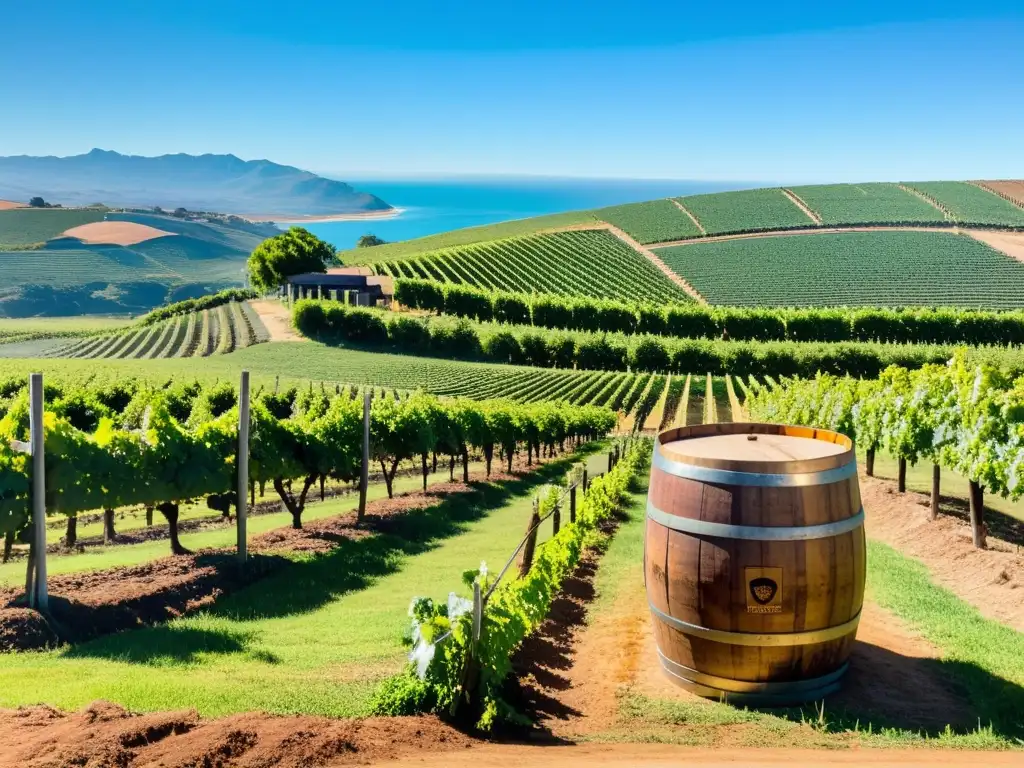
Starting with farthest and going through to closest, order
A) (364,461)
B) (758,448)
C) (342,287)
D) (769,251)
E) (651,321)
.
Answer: (769,251) → (342,287) → (651,321) → (364,461) → (758,448)

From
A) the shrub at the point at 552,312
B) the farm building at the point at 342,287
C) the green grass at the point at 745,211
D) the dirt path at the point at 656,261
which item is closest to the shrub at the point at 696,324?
the shrub at the point at 552,312

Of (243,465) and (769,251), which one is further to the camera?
(769,251)

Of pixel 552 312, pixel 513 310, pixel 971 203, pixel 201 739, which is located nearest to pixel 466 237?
pixel 513 310

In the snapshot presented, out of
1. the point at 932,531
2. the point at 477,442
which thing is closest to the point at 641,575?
the point at 932,531

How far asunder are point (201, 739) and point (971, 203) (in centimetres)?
14503

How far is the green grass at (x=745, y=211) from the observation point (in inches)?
4968

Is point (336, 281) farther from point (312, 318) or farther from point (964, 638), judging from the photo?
point (964, 638)

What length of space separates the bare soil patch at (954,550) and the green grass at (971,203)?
385ft

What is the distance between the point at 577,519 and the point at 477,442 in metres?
12.5

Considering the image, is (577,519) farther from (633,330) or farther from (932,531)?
(633,330)

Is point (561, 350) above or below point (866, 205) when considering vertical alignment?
below

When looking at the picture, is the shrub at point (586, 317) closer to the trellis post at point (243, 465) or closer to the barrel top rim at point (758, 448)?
the trellis post at point (243, 465)

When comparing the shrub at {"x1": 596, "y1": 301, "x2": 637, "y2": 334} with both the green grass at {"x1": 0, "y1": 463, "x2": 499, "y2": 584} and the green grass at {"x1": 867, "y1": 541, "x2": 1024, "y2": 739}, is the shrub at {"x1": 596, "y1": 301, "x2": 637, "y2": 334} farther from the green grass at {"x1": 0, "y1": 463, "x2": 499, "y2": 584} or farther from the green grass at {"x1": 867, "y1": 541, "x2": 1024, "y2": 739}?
the green grass at {"x1": 867, "y1": 541, "x2": 1024, "y2": 739}

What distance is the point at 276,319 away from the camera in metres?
85.7
